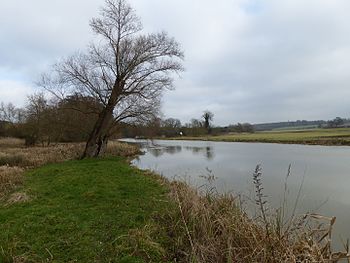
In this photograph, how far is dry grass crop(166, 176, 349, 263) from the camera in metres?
3.84

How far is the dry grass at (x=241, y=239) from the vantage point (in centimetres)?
384

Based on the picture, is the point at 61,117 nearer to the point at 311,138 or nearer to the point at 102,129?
the point at 102,129

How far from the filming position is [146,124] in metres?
22.5

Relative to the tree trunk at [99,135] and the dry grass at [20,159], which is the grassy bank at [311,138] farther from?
the tree trunk at [99,135]

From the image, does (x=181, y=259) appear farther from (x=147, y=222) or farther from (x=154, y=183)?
(x=154, y=183)

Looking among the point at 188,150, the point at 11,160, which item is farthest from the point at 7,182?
the point at 188,150

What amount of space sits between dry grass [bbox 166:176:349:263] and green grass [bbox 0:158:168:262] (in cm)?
54

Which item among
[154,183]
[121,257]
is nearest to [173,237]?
[121,257]

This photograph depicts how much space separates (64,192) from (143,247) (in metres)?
5.17

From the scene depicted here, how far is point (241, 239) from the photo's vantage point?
4.53 m

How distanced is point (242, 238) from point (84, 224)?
313 cm

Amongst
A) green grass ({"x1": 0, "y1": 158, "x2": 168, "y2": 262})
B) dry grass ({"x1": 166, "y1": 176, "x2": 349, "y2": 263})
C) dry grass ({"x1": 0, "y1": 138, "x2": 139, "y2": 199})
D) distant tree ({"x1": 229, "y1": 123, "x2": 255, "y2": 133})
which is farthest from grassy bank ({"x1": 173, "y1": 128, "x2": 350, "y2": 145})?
distant tree ({"x1": 229, "y1": 123, "x2": 255, "y2": 133})

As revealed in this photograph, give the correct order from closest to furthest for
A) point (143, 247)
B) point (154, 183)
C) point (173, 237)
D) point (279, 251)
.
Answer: point (279, 251) → point (143, 247) → point (173, 237) → point (154, 183)

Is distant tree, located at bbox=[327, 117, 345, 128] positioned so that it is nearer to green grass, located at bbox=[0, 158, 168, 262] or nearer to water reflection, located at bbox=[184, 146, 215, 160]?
water reflection, located at bbox=[184, 146, 215, 160]
